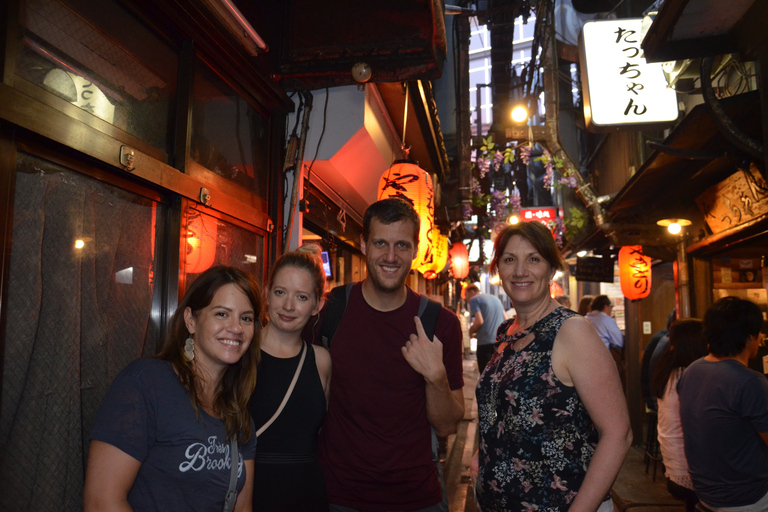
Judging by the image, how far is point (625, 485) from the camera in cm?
776

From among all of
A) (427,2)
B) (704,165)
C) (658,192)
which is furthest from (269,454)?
(658,192)

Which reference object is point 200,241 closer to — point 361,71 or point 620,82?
point 361,71

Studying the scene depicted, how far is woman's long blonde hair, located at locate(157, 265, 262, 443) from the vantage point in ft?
8.22

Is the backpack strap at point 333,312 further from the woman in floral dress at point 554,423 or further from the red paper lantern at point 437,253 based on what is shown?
the red paper lantern at point 437,253

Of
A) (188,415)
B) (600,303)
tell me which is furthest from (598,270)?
(188,415)

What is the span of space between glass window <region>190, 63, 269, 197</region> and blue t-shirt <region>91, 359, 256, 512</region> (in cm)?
215

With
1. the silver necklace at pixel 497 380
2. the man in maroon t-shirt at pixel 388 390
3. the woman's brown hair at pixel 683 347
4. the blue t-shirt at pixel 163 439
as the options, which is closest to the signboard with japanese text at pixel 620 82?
the woman's brown hair at pixel 683 347

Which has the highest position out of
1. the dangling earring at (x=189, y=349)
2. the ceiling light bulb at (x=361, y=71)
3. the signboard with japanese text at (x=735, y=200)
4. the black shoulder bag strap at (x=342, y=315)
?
the ceiling light bulb at (x=361, y=71)

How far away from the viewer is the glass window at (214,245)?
3.74 m

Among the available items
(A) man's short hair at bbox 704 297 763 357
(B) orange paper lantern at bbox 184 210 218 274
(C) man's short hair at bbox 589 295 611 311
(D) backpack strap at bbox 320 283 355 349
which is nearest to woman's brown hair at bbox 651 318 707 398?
(A) man's short hair at bbox 704 297 763 357

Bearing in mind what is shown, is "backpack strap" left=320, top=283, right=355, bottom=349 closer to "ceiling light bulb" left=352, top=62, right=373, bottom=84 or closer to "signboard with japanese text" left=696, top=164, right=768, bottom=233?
"ceiling light bulb" left=352, top=62, right=373, bottom=84

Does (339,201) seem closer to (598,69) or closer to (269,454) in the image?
(598,69)

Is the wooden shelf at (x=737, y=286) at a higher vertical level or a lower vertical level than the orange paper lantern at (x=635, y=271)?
lower

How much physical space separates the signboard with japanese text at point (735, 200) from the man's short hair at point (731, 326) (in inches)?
80.9
